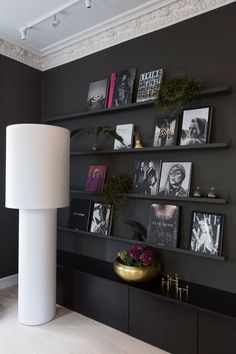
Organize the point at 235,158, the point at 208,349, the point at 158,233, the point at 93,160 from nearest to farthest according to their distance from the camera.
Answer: the point at 208,349, the point at 235,158, the point at 158,233, the point at 93,160

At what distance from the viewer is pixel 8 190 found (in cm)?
206

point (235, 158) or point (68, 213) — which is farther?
point (68, 213)

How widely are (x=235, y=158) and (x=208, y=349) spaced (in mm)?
1292

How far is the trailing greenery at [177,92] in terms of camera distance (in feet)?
6.59

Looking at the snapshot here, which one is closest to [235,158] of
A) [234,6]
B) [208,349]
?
[234,6]

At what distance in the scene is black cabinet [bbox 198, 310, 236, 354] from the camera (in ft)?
5.39

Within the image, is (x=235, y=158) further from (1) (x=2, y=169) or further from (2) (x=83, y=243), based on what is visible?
(1) (x=2, y=169)

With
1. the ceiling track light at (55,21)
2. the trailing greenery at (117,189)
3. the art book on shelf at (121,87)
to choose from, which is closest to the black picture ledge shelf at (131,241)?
the trailing greenery at (117,189)

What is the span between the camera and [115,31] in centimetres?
262

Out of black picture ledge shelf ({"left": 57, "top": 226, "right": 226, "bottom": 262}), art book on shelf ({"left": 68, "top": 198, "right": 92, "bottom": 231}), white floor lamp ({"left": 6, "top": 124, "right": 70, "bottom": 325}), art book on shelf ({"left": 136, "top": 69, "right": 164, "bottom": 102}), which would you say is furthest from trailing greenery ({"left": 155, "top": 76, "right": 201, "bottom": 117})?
art book on shelf ({"left": 68, "top": 198, "right": 92, "bottom": 231})

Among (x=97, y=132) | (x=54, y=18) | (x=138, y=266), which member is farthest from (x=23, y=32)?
(x=138, y=266)

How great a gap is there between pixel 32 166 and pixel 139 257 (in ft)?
3.51

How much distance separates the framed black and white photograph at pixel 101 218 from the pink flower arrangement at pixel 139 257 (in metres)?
0.44

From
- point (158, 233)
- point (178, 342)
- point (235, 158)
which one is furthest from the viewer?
point (158, 233)
